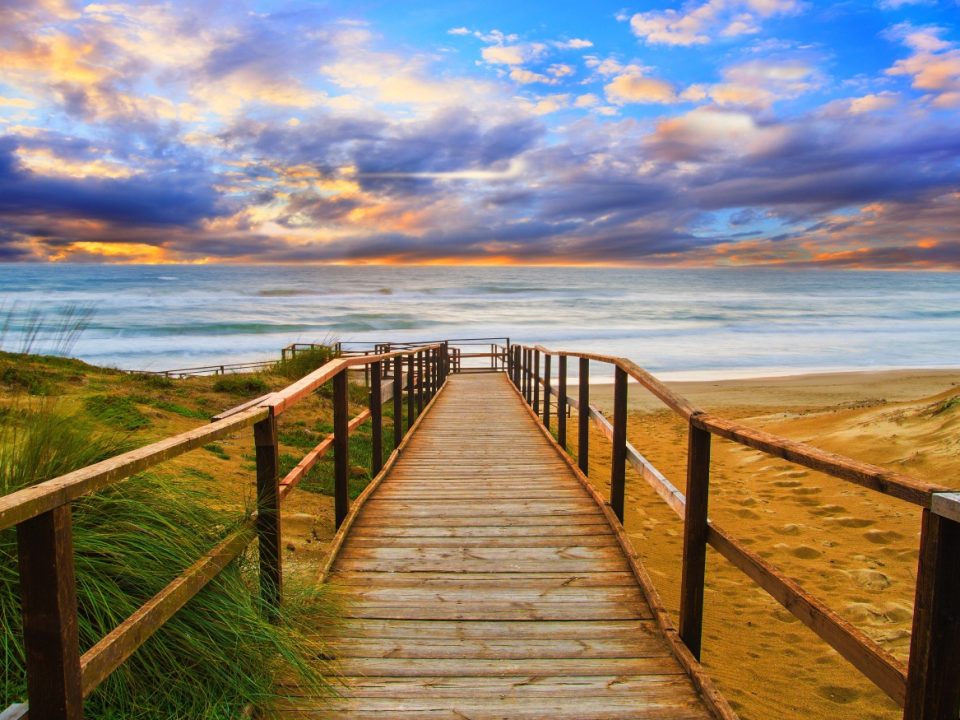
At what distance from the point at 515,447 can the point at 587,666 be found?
15.5 feet

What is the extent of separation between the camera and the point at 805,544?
6.07 metres

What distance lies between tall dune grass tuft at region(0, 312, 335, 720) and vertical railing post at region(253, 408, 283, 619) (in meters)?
0.07

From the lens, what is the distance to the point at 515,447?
7336mm

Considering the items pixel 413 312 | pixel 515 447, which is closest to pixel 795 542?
pixel 515 447

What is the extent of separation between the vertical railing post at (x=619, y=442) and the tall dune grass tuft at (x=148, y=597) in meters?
2.36

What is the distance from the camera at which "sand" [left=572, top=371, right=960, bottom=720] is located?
12.7 ft

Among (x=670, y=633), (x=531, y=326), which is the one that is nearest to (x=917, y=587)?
(x=670, y=633)

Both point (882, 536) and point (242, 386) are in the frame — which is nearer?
point (882, 536)

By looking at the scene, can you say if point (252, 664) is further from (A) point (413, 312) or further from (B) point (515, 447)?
(A) point (413, 312)

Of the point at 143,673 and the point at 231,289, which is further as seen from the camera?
the point at 231,289

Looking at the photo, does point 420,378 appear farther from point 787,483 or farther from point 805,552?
point 805,552

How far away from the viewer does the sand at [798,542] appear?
12.7ft

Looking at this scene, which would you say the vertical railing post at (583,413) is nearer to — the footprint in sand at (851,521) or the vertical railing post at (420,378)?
the footprint in sand at (851,521)

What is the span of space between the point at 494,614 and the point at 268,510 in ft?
3.79
